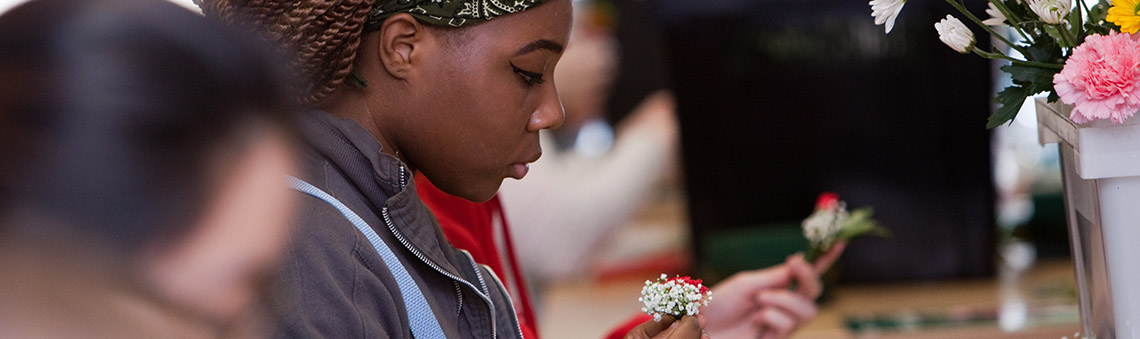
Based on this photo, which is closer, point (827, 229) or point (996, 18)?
point (996, 18)

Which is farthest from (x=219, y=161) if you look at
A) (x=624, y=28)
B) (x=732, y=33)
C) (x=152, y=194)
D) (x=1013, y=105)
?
(x=624, y=28)

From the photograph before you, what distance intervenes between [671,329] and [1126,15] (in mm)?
541

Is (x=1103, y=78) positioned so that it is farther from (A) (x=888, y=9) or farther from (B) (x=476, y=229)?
(B) (x=476, y=229)

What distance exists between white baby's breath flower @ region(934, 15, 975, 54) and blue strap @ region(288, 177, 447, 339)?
0.63 m

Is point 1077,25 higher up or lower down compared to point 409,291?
higher up

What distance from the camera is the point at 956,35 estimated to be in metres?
1.16

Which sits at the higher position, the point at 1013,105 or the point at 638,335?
the point at 1013,105

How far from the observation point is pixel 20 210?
331 mm

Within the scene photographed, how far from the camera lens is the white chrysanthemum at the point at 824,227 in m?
1.87

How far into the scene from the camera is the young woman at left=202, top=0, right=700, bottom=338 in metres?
0.98

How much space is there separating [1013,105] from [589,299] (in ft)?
5.77

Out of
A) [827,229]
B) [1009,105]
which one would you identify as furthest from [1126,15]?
[827,229]

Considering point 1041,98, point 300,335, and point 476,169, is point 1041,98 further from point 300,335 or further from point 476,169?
point 300,335

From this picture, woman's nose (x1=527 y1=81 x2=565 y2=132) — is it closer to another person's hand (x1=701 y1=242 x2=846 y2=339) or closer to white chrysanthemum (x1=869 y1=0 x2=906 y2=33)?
white chrysanthemum (x1=869 y1=0 x2=906 y2=33)
